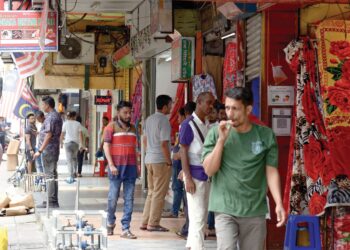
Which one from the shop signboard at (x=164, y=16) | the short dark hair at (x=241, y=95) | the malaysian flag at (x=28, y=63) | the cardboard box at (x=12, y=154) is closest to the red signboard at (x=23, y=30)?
the malaysian flag at (x=28, y=63)

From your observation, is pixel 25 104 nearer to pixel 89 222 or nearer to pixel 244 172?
pixel 89 222

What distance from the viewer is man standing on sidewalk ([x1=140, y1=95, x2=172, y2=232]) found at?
11406 mm

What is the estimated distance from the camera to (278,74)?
10.1 m

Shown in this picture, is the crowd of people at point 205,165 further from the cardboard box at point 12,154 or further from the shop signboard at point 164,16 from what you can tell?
the cardboard box at point 12,154

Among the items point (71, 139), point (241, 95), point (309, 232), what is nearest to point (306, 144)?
point (309, 232)

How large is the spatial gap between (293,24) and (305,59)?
118 centimetres

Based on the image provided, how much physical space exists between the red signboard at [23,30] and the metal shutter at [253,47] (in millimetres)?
4241

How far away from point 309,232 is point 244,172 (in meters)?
2.19

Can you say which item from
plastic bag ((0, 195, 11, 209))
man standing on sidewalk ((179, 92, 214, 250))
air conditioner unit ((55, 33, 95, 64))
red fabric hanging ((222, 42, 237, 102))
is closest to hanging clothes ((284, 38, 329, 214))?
man standing on sidewalk ((179, 92, 214, 250))

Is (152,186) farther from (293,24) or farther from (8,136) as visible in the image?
(8,136)

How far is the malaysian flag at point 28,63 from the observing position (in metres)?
16.7

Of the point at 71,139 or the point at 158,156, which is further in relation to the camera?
the point at 71,139

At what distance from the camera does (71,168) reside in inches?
806

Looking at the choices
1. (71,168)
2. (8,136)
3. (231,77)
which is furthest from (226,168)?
(8,136)
